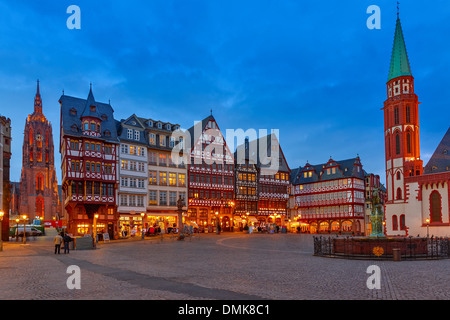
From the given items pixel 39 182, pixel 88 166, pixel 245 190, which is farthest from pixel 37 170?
pixel 88 166

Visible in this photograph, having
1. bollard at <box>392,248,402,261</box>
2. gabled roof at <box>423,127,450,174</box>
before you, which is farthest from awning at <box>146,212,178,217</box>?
bollard at <box>392,248,402,261</box>

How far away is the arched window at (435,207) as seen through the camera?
174 ft

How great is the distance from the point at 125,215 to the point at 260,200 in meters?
26.5

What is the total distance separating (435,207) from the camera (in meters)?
53.6

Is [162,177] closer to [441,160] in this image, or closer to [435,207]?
[435,207]

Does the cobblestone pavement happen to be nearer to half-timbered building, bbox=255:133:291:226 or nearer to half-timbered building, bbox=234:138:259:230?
half-timbered building, bbox=234:138:259:230

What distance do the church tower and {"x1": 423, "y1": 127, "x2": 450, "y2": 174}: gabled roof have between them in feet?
7.43

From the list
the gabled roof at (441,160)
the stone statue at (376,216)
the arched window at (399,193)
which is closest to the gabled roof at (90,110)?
the stone statue at (376,216)

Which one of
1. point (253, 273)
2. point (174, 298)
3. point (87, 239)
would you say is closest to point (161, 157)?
point (87, 239)

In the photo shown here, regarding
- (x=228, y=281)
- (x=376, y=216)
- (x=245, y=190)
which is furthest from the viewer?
(x=245, y=190)

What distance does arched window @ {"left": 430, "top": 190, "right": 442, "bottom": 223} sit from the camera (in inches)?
2089

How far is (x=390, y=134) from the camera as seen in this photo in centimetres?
6112

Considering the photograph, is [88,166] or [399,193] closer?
[88,166]

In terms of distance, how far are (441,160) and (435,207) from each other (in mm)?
6000
